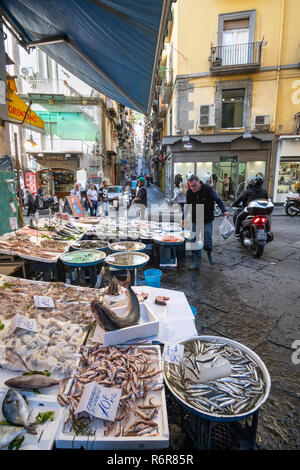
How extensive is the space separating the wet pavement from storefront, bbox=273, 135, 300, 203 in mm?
10331

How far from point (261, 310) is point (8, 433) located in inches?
158

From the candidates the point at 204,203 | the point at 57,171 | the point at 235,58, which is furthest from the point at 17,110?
the point at 57,171

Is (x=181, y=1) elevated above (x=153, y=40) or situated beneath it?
elevated above

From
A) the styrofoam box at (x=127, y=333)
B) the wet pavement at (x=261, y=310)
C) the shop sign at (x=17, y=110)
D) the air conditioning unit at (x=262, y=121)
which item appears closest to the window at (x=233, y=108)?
the air conditioning unit at (x=262, y=121)

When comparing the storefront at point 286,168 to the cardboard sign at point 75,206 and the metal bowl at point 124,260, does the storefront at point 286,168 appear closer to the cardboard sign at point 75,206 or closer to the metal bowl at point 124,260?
the cardboard sign at point 75,206

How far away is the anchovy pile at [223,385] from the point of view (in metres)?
1.90

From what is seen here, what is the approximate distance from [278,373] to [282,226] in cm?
976

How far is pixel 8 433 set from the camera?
160 centimetres

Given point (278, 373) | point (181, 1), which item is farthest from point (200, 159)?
point (278, 373)

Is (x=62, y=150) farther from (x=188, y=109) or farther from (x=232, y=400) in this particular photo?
(x=232, y=400)

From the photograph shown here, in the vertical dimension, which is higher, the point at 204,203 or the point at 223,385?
the point at 204,203

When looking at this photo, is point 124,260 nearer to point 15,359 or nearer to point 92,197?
point 15,359
